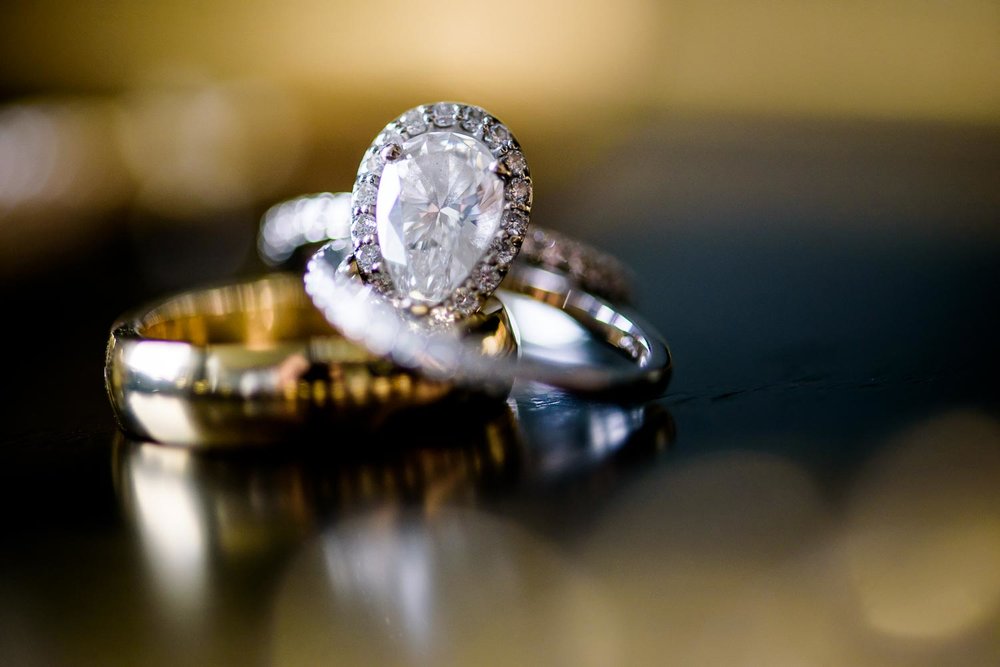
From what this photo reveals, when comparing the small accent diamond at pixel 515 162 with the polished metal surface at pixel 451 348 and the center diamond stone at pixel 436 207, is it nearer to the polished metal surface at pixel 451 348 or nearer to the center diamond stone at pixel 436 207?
the center diamond stone at pixel 436 207

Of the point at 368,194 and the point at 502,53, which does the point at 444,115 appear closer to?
the point at 368,194

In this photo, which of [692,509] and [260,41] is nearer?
[692,509]

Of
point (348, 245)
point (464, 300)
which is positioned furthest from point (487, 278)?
point (348, 245)

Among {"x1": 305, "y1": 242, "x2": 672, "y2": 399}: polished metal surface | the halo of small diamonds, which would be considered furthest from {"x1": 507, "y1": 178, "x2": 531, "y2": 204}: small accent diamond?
{"x1": 305, "y1": 242, "x2": 672, "y2": 399}: polished metal surface

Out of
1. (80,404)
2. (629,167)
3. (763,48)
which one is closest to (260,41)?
(629,167)

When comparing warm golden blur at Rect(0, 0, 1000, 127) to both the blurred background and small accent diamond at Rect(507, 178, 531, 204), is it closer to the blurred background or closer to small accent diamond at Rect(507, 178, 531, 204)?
the blurred background

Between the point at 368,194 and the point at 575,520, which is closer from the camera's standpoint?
the point at 575,520

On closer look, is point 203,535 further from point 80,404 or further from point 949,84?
point 949,84

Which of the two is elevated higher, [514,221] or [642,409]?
[514,221]
